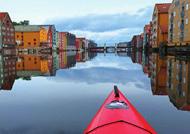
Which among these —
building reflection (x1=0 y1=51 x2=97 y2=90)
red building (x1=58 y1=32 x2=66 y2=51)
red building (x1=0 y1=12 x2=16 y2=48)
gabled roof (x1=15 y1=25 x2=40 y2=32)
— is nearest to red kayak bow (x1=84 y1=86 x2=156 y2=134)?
building reflection (x1=0 y1=51 x2=97 y2=90)

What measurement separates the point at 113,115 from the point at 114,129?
1198mm

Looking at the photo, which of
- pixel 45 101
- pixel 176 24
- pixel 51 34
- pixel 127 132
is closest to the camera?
pixel 127 132

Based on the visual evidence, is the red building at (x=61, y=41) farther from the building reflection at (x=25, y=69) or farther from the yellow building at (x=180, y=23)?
the building reflection at (x=25, y=69)

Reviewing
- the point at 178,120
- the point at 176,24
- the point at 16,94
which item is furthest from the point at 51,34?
the point at 178,120

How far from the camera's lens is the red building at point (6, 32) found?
86.4m

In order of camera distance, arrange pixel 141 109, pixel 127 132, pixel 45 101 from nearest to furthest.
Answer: pixel 127 132 < pixel 141 109 < pixel 45 101

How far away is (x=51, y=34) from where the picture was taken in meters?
133

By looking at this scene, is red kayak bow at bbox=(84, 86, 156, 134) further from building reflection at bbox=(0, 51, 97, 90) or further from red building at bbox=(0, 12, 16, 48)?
red building at bbox=(0, 12, 16, 48)

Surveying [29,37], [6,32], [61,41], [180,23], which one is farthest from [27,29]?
[180,23]

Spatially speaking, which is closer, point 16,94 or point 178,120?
point 178,120

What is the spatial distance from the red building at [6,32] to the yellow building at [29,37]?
16.4 metres

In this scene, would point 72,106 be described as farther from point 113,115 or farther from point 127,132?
point 127,132

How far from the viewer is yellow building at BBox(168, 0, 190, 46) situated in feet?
191

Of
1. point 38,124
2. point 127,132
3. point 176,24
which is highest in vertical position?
point 176,24
